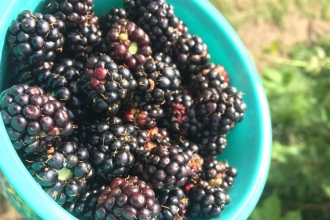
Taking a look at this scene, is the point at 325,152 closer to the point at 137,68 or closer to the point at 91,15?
the point at 137,68

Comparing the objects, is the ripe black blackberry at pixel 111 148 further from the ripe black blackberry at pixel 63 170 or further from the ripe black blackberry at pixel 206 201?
the ripe black blackberry at pixel 206 201

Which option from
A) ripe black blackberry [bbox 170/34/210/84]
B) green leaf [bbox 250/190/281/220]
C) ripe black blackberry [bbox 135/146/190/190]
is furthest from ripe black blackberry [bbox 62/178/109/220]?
green leaf [bbox 250/190/281/220]

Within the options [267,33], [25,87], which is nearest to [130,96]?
[25,87]

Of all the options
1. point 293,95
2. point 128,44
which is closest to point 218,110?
point 128,44

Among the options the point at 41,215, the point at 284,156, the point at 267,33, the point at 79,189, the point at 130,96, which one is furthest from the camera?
the point at 267,33

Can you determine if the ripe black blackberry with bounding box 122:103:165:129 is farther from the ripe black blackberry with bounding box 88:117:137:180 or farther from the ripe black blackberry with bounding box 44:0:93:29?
the ripe black blackberry with bounding box 44:0:93:29
